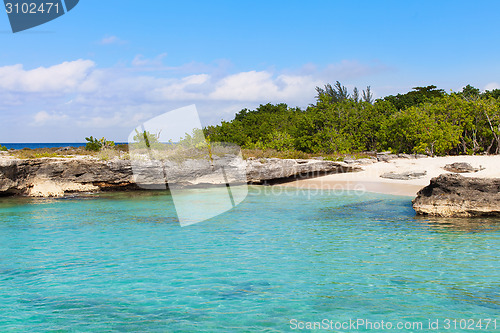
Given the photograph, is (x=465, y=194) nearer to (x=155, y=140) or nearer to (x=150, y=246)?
(x=150, y=246)

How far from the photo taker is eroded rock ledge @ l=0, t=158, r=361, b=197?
21145 millimetres

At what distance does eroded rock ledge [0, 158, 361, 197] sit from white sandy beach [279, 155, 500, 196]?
0.84 meters

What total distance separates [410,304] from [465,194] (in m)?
8.65

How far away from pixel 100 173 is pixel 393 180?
658 inches

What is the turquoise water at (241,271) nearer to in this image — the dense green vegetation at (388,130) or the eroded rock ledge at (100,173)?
the eroded rock ledge at (100,173)

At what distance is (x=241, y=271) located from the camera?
8.30m

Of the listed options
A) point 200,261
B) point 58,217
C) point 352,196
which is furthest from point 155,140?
point 200,261

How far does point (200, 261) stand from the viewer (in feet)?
29.8

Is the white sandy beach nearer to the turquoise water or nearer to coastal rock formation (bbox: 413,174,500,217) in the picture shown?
coastal rock formation (bbox: 413,174,500,217)

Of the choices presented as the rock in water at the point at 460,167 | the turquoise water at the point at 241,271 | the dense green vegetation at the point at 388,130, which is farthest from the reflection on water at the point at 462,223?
the dense green vegetation at the point at 388,130

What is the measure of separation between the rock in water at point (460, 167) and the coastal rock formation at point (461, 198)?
33.0 ft

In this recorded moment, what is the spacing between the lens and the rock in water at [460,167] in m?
22.8

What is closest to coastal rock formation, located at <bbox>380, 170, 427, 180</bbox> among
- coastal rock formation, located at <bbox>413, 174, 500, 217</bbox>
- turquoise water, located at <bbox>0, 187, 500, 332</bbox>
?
turquoise water, located at <bbox>0, 187, 500, 332</bbox>

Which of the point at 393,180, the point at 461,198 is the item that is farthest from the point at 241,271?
the point at 393,180
